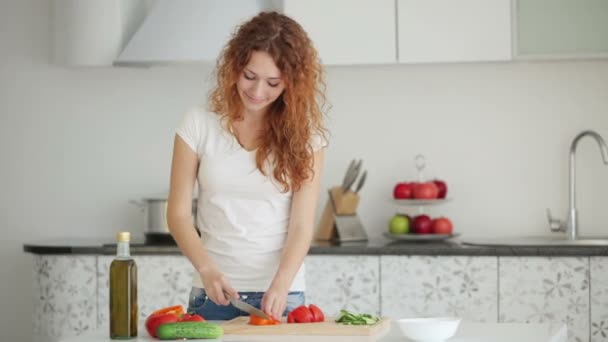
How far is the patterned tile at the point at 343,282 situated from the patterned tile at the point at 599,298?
2.58 ft

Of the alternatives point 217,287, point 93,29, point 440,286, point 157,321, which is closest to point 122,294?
point 157,321

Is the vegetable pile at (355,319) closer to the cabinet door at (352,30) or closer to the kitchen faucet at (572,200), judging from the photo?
the cabinet door at (352,30)

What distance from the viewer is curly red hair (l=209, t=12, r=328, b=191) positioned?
2695 mm

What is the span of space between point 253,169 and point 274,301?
35 centimetres

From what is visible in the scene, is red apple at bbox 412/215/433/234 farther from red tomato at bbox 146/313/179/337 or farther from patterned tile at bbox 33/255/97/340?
red tomato at bbox 146/313/179/337

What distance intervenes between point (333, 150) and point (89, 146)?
108 centimetres

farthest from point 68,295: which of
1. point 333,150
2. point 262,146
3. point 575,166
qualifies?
point 575,166

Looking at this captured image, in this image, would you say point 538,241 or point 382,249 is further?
point 538,241

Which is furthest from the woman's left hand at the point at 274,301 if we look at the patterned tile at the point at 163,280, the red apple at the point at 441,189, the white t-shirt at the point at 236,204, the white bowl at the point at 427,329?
the red apple at the point at 441,189

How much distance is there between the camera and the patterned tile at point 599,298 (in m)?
3.98

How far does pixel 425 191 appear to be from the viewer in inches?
174

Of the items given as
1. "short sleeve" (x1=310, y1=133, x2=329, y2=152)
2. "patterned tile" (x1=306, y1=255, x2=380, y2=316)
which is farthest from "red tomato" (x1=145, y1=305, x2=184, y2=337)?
"patterned tile" (x1=306, y1=255, x2=380, y2=316)

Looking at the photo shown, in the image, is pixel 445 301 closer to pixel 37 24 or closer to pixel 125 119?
pixel 125 119

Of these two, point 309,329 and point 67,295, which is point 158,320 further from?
A: point 67,295
